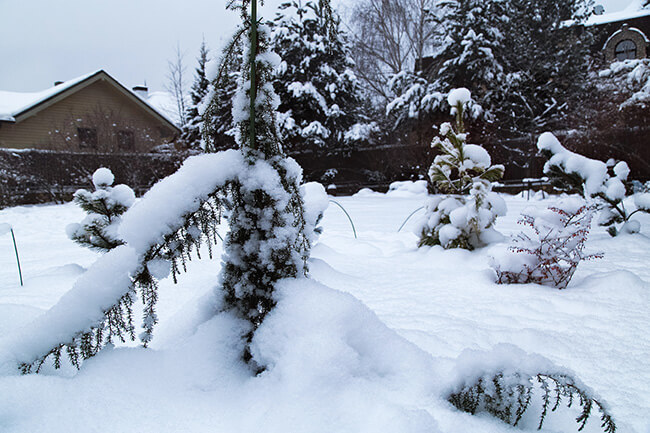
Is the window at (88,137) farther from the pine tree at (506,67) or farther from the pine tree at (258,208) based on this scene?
the pine tree at (258,208)

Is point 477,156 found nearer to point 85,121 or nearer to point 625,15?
point 85,121

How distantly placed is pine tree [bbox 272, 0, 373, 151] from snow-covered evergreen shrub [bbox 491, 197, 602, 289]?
12468 millimetres

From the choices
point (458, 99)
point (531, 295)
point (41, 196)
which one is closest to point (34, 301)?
point (531, 295)

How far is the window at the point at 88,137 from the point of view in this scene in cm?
1454

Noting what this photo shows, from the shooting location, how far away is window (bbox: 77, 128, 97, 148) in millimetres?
14538

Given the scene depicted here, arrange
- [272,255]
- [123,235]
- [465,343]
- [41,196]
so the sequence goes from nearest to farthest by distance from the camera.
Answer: [123,235], [272,255], [465,343], [41,196]

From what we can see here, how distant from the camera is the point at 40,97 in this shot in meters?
Result: 17.6

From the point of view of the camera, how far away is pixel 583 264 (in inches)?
128

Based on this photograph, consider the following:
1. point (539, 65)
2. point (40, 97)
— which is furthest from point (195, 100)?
point (539, 65)

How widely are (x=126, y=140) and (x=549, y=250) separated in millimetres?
16472

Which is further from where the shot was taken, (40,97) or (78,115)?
(78,115)

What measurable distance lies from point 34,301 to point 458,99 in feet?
13.3

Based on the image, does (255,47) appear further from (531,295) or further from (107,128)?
(107,128)

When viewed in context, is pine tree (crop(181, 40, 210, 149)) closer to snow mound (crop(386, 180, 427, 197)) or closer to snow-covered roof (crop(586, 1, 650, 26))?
snow mound (crop(386, 180, 427, 197))
